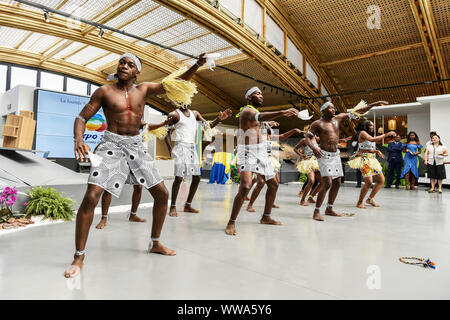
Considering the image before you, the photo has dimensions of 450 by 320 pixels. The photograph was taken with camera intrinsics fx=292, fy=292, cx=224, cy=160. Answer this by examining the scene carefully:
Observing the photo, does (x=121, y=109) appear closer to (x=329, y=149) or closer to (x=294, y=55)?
(x=329, y=149)

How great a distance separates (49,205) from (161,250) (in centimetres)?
197

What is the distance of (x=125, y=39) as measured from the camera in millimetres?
12539

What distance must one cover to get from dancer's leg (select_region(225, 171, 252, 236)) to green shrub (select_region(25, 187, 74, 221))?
6.53 feet

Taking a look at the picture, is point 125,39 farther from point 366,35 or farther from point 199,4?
point 366,35

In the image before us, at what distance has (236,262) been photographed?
6.89 feet

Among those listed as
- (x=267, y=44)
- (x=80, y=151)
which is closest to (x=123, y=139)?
(x=80, y=151)

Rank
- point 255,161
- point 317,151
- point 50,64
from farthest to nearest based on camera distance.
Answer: point 50,64 → point 317,151 → point 255,161

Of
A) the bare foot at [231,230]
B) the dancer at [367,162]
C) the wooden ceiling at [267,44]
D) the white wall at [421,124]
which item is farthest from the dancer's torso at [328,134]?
the white wall at [421,124]

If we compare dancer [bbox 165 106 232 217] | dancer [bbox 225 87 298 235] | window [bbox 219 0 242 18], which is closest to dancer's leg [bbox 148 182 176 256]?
dancer [bbox 225 87 298 235]

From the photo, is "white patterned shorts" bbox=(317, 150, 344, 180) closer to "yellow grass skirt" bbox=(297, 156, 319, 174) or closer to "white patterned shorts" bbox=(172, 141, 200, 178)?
"yellow grass skirt" bbox=(297, 156, 319, 174)

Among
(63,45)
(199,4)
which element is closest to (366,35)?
(199,4)

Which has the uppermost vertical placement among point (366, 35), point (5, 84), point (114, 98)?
point (366, 35)

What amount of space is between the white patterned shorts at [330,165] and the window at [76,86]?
1599 cm

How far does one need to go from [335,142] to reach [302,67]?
9.91 meters
